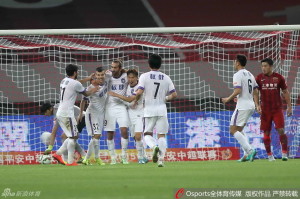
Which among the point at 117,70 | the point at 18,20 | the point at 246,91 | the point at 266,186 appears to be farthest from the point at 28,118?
the point at 266,186

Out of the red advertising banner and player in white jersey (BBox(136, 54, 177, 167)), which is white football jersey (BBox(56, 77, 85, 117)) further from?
the red advertising banner

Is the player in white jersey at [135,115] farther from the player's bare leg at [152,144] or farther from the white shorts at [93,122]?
the player's bare leg at [152,144]

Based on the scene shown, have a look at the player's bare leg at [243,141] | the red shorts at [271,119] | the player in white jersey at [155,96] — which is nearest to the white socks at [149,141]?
the player in white jersey at [155,96]

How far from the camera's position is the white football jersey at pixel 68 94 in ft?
41.9

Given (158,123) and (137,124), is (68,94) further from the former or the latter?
(158,123)

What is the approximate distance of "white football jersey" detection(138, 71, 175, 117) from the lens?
11477 mm

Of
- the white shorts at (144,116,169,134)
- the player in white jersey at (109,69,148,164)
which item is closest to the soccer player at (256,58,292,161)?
the white shorts at (144,116,169,134)

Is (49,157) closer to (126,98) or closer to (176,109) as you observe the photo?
(126,98)

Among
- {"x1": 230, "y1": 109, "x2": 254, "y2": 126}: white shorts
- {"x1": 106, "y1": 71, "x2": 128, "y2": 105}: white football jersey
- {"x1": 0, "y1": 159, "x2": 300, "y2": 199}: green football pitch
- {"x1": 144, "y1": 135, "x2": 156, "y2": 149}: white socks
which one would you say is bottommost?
{"x1": 0, "y1": 159, "x2": 300, "y2": 199}: green football pitch

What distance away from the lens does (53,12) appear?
23.3 metres

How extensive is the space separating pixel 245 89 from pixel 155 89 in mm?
1851

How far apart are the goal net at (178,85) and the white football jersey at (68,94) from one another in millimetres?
2005

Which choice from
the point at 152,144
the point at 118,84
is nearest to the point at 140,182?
the point at 152,144

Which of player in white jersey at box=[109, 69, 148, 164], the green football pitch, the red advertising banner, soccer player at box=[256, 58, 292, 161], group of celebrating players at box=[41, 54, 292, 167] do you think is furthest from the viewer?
the red advertising banner
